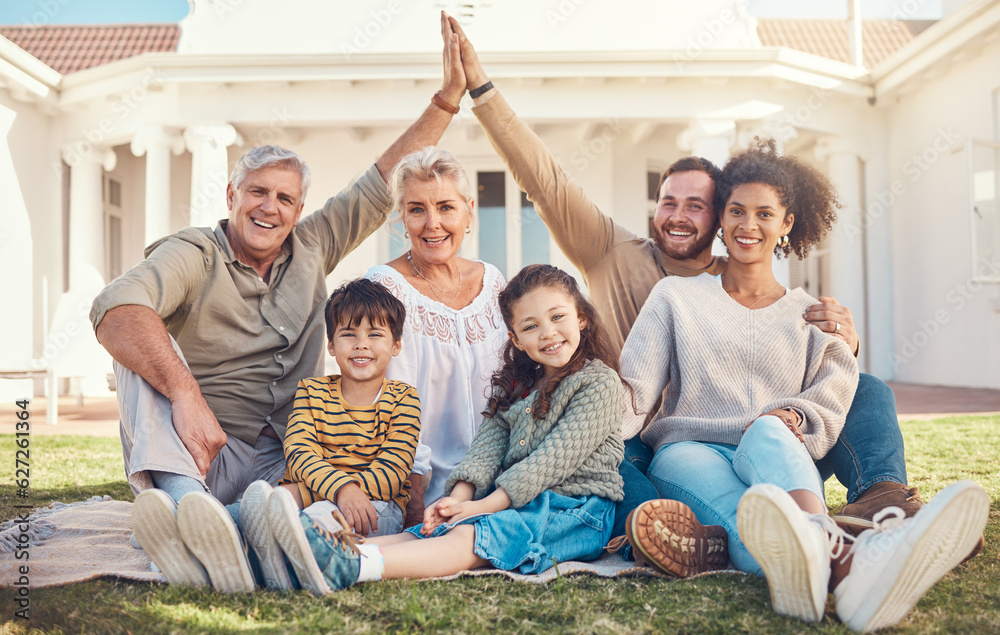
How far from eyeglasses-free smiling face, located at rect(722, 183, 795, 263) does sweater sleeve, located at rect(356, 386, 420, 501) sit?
108 centimetres

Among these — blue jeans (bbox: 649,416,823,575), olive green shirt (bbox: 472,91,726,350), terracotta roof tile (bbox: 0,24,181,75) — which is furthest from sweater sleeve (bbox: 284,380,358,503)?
terracotta roof tile (bbox: 0,24,181,75)

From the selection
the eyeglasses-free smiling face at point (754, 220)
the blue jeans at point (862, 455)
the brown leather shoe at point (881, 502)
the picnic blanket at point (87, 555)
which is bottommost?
the picnic blanket at point (87, 555)

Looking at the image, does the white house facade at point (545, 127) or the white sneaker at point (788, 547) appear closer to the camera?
the white sneaker at point (788, 547)

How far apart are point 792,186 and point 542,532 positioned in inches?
51.1

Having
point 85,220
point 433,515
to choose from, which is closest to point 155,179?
point 85,220

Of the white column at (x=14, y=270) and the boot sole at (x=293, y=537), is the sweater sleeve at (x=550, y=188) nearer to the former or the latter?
the boot sole at (x=293, y=537)

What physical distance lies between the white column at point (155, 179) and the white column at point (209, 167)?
30cm

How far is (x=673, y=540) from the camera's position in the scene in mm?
1845

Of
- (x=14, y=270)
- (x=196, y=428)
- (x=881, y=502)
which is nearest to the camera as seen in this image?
(x=881, y=502)

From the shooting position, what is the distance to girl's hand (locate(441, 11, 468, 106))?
2.77 m

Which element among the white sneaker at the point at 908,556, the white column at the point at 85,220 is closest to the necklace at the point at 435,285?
the white sneaker at the point at 908,556

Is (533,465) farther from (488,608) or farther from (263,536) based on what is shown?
(263,536)

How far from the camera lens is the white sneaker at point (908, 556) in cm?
140

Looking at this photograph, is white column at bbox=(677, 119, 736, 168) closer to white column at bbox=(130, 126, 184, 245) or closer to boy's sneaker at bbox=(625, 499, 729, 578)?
white column at bbox=(130, 126, 184, 245)
